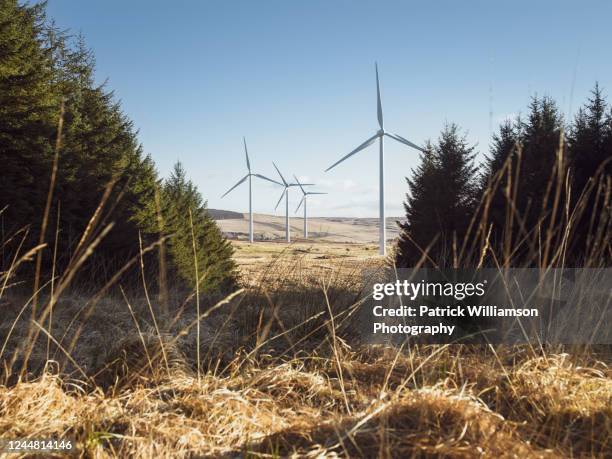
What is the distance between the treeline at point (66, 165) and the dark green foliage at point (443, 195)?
9.71 metres

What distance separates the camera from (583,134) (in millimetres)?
15875

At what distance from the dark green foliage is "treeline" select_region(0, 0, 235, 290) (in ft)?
31.9

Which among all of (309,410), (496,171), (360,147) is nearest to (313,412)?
(309,410)

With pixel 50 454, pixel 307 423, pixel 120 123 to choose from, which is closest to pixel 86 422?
pixel 50 454

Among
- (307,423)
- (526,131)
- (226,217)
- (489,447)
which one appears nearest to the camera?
(489,447)

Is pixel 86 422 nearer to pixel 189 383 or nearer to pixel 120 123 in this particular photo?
pixel 189 383

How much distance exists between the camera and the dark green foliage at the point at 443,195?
19.6m

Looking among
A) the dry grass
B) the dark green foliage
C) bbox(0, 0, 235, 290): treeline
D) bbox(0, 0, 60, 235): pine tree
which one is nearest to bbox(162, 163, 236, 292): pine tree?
bbox(0, 0, 235, 290): treeline

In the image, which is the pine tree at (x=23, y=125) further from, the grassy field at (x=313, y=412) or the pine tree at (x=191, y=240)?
the grassy field at (x=313, y=412)

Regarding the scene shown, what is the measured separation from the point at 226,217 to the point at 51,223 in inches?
6072

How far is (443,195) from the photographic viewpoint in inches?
813

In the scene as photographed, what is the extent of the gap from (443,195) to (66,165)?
15.6 meters

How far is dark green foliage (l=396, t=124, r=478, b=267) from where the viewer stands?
19.6 m

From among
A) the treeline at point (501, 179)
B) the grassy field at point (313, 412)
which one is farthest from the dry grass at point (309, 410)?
Answer: the treeline at point (501, 179)
